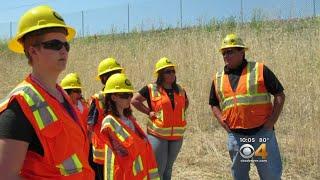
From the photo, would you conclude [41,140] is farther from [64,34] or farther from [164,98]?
[164,98]

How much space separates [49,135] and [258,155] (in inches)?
125

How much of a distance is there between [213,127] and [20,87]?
754 centimetres

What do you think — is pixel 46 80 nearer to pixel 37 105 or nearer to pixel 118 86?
pixel 37 105

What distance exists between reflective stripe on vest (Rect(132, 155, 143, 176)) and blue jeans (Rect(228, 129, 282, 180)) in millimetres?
1640

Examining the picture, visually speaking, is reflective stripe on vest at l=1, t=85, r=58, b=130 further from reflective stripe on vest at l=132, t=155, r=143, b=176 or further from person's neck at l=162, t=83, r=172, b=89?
person's neck at l=162, t=83, r=172, b=89

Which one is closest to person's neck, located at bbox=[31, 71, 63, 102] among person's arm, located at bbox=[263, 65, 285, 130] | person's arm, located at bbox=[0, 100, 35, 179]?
person's arm, located at bbox=[0, 100, 35, 179]

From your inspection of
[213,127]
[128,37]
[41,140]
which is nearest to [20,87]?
[41,140]

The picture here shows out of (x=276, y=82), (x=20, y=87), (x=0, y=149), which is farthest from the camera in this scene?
(x=276, y=82)

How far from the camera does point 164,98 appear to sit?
5930 millimetres

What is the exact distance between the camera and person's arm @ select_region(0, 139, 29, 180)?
6.34 ft

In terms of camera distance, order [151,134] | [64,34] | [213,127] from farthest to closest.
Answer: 1. [213,127]
2. [151,134]
3. [64,34]

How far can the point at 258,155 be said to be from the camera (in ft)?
15.7

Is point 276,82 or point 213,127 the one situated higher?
point 276,82

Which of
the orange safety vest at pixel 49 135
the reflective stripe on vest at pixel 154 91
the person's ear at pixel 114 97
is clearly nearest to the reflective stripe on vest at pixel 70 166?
the orange safety vest at pixel 49 135
